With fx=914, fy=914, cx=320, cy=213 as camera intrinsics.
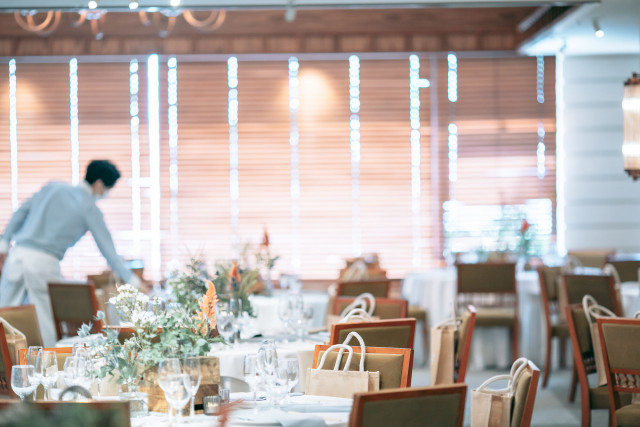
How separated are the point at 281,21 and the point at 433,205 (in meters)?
2.72

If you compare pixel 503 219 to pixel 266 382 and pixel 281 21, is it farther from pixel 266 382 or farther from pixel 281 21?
pixel 266 382

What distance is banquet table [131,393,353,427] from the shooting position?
103 inches

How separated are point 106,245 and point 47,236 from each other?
1.30 ft

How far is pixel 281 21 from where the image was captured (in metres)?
10.3

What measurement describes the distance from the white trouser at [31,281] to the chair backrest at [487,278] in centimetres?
344

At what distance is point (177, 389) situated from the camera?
98.6 inches

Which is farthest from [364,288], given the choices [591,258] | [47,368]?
[591,258]

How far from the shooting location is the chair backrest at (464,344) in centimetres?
446

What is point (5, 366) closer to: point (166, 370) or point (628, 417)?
point (166, 370)

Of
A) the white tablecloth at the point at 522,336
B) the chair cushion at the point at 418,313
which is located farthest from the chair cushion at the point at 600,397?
the chair cushion at the point at 418,313

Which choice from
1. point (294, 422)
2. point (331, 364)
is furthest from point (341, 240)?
point (294, 422)

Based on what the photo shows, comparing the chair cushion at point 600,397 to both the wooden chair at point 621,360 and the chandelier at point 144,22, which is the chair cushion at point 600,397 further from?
the chandelier at point 144,22

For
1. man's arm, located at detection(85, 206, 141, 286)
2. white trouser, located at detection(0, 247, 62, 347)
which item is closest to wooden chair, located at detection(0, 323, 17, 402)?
man's arm, located at detection(85, 206, 141, 286)

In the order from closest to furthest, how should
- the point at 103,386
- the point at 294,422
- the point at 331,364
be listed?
the point at 294,422 < the point at 103,386 < the point at 331,364
